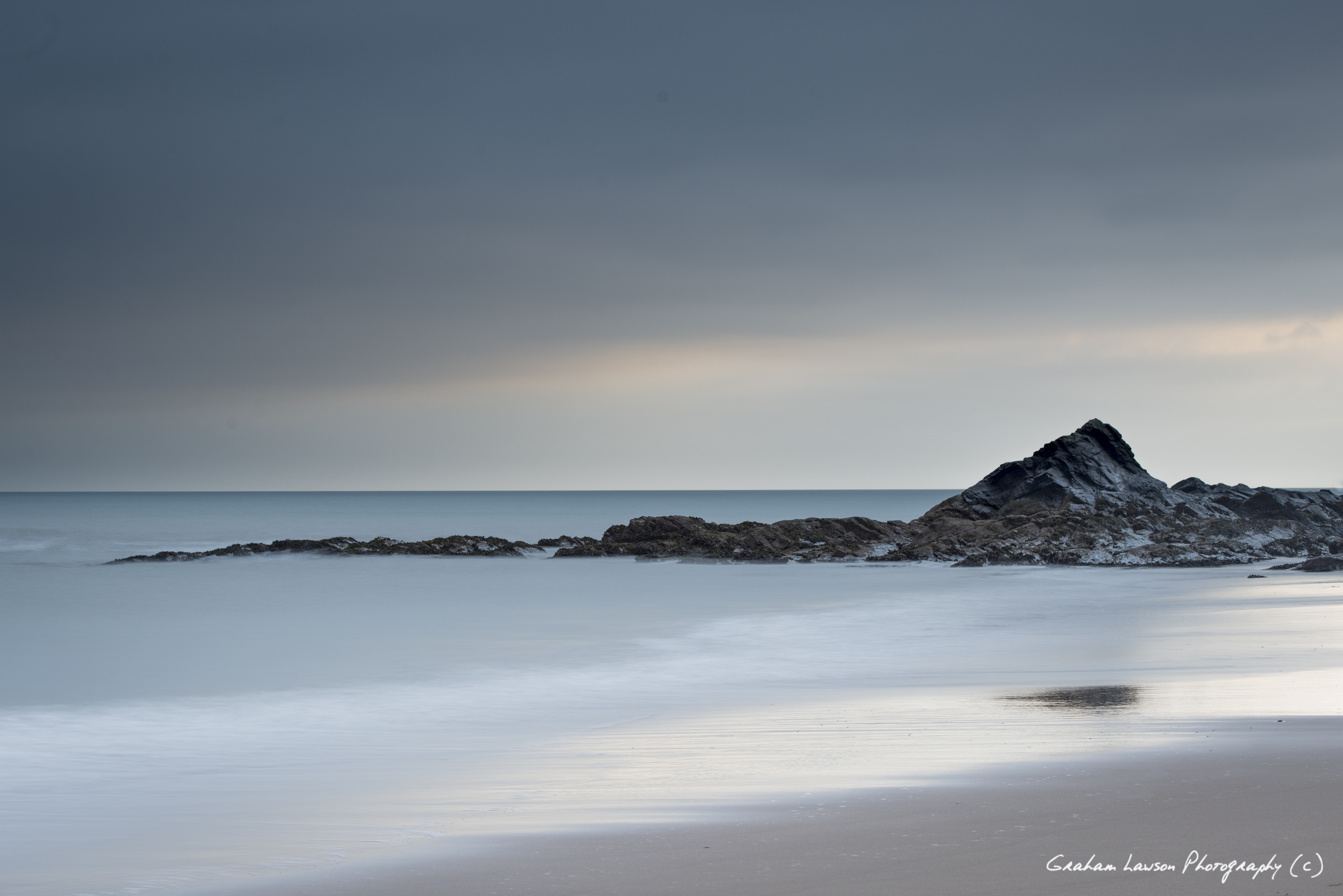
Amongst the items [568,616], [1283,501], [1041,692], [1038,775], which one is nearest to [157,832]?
[1038,775]

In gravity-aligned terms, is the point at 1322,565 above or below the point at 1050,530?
below

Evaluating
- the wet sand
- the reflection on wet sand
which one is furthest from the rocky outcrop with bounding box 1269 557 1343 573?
the wet sand

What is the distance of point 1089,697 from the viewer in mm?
11031

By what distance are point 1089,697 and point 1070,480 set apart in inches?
1066

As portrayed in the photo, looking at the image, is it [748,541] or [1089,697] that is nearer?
[1089,697]

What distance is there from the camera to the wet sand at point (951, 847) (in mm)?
5105

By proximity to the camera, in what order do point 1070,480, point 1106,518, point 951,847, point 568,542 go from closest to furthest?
point 951,847 → point 1106,518 → point 1070,480 → point 568,542

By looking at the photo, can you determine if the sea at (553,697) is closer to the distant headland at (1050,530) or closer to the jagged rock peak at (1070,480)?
the distant headland at (1050,530)

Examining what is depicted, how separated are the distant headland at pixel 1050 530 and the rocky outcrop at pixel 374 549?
0.32 feet

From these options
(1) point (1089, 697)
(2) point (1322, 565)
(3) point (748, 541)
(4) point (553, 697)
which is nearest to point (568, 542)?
(3) point (748, 541)

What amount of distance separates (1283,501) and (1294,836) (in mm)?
35597

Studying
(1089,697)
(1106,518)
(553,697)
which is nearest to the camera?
(1089,697)

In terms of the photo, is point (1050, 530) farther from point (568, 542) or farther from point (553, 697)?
point (553, 697)

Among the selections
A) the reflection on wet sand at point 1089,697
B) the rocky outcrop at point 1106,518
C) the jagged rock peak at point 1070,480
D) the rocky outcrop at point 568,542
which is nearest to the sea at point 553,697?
the reflection on wet sand at point 1089,697
